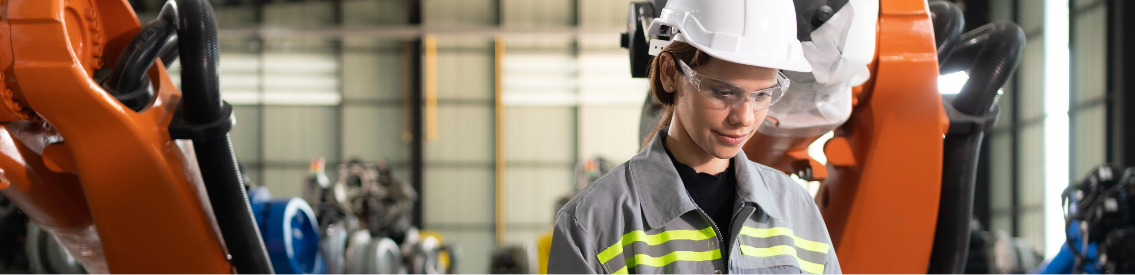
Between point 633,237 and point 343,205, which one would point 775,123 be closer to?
point 633,237

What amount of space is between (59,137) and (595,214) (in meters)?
2.59

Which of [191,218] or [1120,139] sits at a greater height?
[191,218]

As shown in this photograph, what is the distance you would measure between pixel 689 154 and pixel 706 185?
95 mm

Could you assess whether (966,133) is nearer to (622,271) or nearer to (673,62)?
(673,62)

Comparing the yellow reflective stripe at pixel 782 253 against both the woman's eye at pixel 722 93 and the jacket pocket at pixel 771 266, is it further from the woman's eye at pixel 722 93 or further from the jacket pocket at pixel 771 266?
the woman's eye at pixel 722 93

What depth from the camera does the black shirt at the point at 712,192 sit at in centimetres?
216

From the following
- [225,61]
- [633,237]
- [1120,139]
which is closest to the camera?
[633,237]

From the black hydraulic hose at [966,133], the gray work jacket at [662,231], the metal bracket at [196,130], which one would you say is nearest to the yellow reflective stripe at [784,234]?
the gray work jacket at [662,231]

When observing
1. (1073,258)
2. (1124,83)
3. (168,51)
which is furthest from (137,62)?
(1124,83)

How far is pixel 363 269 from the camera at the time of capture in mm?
9961

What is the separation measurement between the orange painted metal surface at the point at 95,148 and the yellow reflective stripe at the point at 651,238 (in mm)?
2137

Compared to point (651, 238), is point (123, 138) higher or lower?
lower

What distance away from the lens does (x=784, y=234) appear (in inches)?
83.9

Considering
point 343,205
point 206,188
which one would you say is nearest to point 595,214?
point 206,188
